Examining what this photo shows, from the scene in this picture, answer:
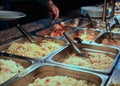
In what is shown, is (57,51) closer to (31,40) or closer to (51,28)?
(31,40)

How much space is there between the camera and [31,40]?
2707mm

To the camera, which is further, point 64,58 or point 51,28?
point 51,28

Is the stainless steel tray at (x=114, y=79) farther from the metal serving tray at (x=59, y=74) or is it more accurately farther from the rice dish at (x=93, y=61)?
the rice dish at (x=93, y=61)

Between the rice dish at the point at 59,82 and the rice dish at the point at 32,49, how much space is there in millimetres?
484

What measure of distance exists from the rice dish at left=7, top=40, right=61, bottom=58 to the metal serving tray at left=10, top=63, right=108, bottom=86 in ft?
1.20

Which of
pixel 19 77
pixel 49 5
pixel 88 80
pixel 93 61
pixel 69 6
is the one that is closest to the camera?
pixel 19 77

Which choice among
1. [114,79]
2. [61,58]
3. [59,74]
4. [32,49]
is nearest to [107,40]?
[61,58]

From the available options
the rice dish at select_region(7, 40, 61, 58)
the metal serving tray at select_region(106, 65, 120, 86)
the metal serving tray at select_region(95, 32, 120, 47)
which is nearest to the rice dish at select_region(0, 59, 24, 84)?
the rice dish at select_region(7, 40, 61, 58)

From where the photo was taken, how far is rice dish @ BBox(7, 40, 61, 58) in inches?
91.8

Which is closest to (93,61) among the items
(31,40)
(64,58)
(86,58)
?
(86,58)

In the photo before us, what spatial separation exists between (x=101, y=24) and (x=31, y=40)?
60.8 inches

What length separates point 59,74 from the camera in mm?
1953

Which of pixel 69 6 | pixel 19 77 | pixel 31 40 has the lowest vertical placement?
pixel 69 6

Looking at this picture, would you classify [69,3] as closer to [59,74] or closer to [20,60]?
[20,60]
